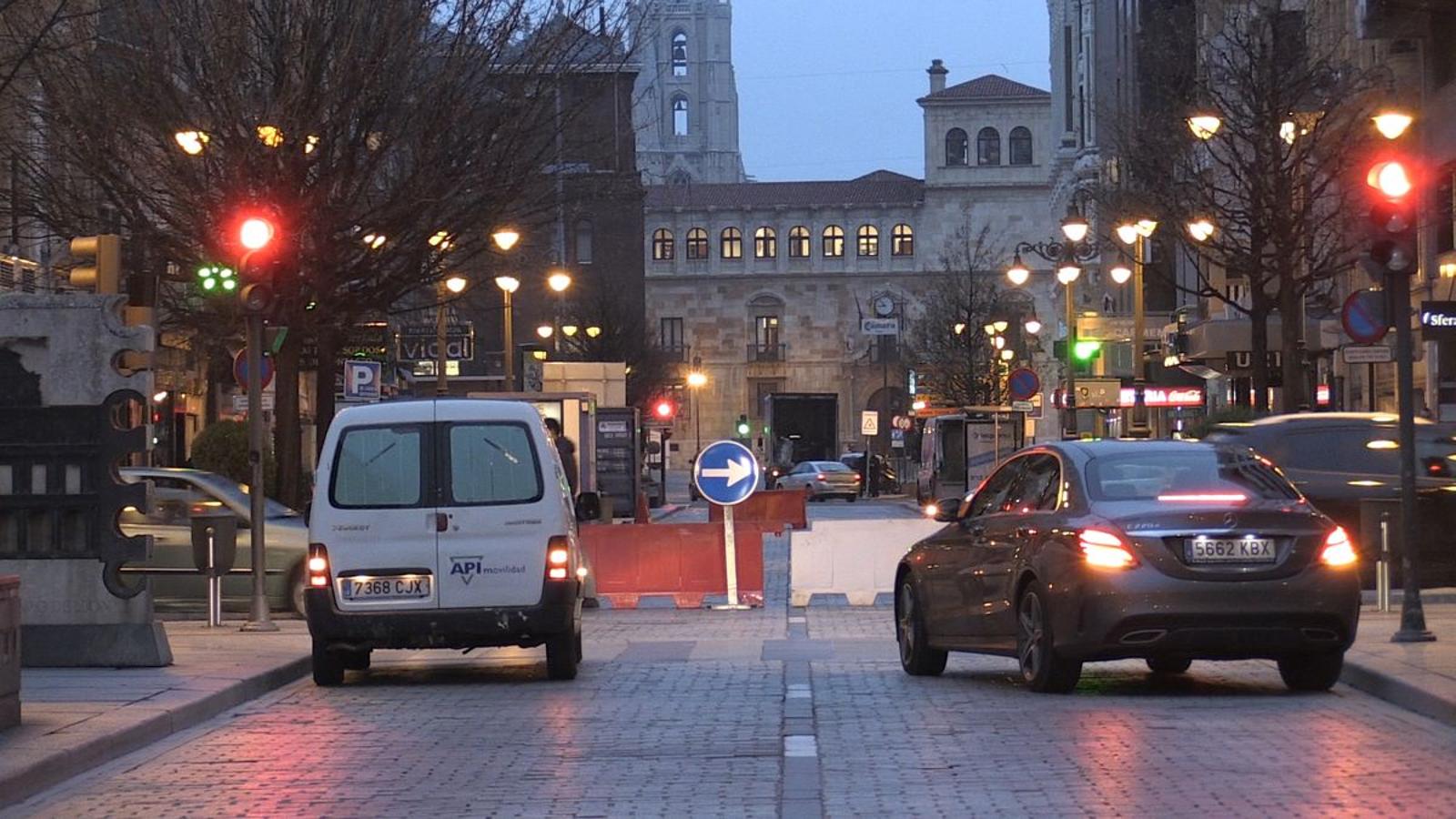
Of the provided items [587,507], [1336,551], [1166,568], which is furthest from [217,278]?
[1336,551]

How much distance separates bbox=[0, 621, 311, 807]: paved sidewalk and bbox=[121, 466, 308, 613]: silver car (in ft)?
13.1

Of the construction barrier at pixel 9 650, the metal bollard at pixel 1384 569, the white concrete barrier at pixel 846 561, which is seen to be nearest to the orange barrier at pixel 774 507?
the white concrete barrier at pixel 846 561

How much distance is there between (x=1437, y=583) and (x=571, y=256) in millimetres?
88237

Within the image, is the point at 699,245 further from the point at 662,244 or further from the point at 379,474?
the point at 379,474

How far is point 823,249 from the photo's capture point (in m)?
145

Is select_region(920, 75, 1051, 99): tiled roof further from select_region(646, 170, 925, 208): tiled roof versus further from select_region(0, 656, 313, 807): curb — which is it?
select_region(0, 656, 313, 807): curb

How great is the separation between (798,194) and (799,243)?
3241 millimetres

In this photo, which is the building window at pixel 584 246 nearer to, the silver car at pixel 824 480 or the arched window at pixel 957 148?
the silver car at pixel 824 480

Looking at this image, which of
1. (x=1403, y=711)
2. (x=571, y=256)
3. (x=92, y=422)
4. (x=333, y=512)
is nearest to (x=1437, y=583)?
(x=1403, y=711)

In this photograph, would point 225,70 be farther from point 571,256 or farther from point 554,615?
point 571,256

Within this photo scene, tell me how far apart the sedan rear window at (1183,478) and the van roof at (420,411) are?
426 cm

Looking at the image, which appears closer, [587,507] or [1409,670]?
[1409,670]

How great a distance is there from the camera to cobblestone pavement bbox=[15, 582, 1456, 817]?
10289 mm

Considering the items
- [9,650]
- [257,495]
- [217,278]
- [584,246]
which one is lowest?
[9,650]
